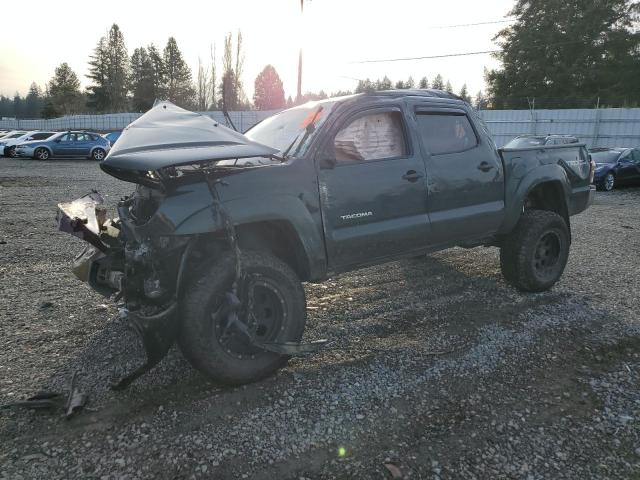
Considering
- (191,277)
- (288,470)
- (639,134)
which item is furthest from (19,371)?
(639,134)

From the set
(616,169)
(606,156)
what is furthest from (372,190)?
(606,156)

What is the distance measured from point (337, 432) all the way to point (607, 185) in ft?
51.0

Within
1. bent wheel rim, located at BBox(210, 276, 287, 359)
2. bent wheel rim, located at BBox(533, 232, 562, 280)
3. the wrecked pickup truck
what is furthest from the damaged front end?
bent wheel rim, located at BBox(533, 232, 562, 280)

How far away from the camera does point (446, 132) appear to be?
436cm

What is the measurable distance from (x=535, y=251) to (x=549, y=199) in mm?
799

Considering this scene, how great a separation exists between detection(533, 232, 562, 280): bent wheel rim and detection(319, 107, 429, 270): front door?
173 cm

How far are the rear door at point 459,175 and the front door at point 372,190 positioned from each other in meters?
0.18

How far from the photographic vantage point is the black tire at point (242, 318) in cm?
286

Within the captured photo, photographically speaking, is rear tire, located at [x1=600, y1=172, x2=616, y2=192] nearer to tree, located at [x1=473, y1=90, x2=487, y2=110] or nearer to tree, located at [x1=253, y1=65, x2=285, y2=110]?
tree, located at [x1=473, y1=90, x2=487, y2=110]

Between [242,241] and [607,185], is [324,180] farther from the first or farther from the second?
[607,185]

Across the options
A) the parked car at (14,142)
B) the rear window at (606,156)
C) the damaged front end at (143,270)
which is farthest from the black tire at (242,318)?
the parked car at (14,142)

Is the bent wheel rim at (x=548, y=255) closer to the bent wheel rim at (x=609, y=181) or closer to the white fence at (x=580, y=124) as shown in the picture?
the bent wheel rim at (x=609, y=181)

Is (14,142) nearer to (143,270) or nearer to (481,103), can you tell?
(143,270)

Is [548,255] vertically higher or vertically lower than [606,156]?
lower
